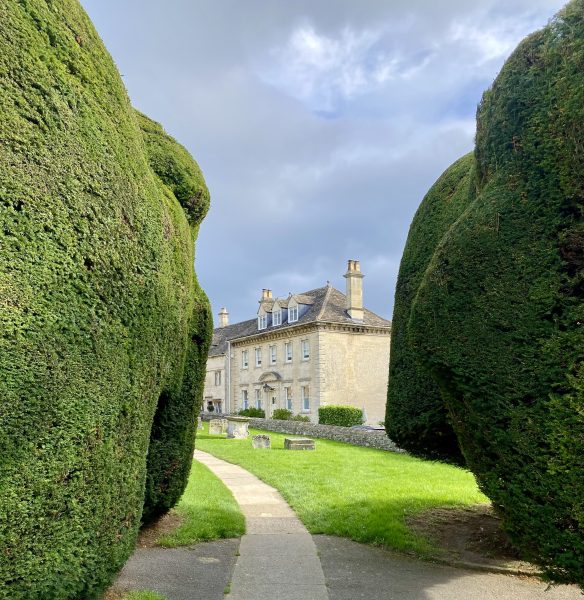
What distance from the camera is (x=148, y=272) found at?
186 inches

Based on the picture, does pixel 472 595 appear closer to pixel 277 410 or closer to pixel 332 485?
pixel 332 485

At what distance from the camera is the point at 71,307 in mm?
3801

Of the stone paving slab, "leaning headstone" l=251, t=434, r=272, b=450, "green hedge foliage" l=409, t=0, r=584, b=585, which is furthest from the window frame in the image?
"green hedge foliage" l=409, t=0, r=584, b=585

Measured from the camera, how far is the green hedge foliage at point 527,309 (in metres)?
4.66

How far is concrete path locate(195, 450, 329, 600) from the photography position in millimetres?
6605

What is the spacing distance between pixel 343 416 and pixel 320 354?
4.95 meters

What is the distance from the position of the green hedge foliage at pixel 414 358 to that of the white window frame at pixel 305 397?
1268 inches

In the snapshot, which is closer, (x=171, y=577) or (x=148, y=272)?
(x=148, y=272)

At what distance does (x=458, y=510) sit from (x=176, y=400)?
6169 millimetres

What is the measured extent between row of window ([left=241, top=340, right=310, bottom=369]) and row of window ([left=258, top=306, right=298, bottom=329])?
2.03 metres

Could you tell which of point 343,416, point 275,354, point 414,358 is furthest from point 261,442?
point 275,354

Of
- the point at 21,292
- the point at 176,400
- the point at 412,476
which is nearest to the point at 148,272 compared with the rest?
the point at 21,292

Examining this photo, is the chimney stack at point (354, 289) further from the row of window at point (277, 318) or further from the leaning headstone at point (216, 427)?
the leaning headstone at point (216, 427)

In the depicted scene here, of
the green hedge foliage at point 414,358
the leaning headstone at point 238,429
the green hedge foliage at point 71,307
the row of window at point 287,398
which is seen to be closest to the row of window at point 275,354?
the row of window at point 287,398
